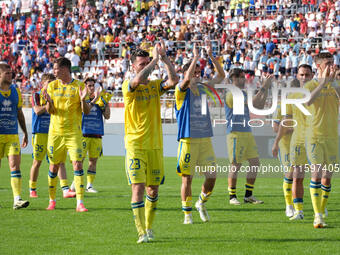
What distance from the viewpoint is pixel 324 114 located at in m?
8.27

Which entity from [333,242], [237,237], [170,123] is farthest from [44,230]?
[170,123]

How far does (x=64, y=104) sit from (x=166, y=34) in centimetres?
2149

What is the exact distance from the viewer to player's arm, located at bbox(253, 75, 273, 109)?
29.7ft

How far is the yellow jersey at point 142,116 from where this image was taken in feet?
24.3

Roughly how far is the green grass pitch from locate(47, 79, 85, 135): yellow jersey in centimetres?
129

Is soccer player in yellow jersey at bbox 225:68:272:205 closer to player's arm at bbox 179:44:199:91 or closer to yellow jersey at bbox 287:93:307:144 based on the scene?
yellow jersey at bbox 287:93:307:144

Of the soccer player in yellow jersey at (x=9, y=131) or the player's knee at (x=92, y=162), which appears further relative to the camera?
the player's knee at (x=92, y=162)

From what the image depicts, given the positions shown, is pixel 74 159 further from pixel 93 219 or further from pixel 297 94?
pixel 297 94

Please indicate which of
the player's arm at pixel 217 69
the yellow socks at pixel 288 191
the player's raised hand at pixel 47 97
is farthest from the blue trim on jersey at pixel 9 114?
the yellow socks at pixel 288 191

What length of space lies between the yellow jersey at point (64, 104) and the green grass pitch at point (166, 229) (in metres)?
1.29

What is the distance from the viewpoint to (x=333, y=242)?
7.40 metres

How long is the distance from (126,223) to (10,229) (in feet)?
5.07

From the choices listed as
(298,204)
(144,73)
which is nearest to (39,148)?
(298,204)

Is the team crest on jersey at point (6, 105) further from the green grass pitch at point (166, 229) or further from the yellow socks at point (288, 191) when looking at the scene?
the yellow socks at point (288, 191)
